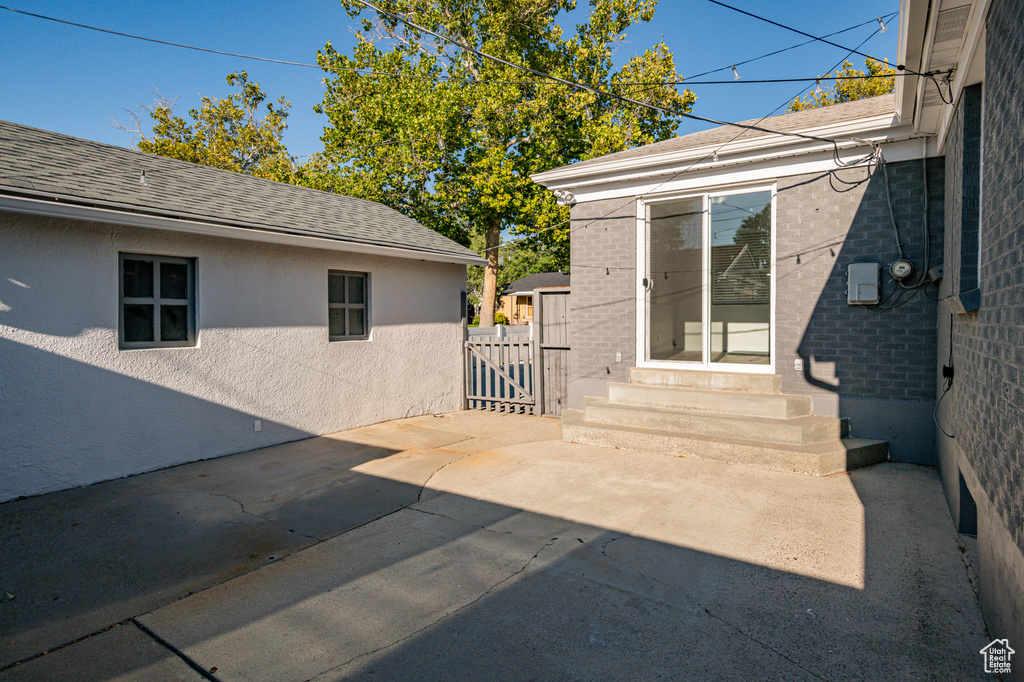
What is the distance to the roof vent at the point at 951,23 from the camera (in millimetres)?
3418

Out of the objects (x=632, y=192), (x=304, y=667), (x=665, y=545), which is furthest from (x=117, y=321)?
(x=632, y=192)

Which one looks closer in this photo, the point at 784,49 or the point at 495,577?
the point at 495,577

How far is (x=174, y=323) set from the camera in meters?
6.61

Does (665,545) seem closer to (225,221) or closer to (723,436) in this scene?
(723,436)

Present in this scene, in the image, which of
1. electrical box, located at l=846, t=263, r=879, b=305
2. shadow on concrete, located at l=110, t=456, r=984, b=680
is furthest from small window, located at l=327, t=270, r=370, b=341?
electrical box, located at l=846, t=263, r=879, b=305

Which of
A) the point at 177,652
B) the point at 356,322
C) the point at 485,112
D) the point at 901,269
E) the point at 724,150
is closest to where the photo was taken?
the point at 177,652

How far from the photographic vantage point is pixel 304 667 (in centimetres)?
278

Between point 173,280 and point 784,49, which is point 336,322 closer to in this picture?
point 173,280

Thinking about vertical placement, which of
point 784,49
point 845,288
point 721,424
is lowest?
point 721,424

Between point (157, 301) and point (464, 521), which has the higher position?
point (157, 301)

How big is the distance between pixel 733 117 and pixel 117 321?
7.88 m

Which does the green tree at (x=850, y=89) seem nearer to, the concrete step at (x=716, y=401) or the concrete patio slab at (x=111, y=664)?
the concrete step at (x=716, y=401)

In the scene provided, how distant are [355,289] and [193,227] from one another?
2.80m

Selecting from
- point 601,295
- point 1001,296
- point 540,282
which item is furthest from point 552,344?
point 540,282
